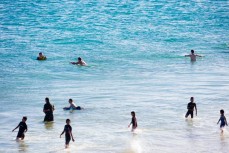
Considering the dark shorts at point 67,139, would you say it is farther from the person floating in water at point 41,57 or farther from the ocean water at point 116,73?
the person floating in water at point 41,57

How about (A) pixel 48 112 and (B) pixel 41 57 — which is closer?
(A) pixel 48 112

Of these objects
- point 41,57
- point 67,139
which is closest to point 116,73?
point 41,57

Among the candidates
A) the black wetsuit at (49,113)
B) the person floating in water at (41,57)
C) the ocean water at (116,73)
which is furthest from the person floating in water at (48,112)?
the person floating in water at (41,57)

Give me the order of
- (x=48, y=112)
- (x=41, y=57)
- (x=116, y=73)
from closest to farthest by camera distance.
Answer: (x=48, y=112)
(x=116, y=73)
(x=41, y=57)

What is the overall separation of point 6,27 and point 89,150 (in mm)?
42803

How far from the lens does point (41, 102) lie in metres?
31.9

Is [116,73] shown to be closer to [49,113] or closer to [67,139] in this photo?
[49,113]

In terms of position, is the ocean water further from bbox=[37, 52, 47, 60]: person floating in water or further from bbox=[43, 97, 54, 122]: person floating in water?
bbox=[37, 52, 47, 60]: person floating in water

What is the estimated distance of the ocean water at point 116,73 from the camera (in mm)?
25031

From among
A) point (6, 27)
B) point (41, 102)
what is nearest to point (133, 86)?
point (41, 102)

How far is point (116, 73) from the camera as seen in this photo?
41.7 metres

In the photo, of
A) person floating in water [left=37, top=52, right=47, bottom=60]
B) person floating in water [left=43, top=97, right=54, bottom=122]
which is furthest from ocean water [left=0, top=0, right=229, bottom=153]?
person floating in water [left=37, top=52, right=47, bottom=60]

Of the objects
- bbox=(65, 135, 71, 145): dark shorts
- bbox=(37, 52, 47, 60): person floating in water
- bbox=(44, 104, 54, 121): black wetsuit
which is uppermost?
bbox=(37, 52, 47, 60): person floating in water

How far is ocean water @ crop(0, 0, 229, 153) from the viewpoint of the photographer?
25.0 m
